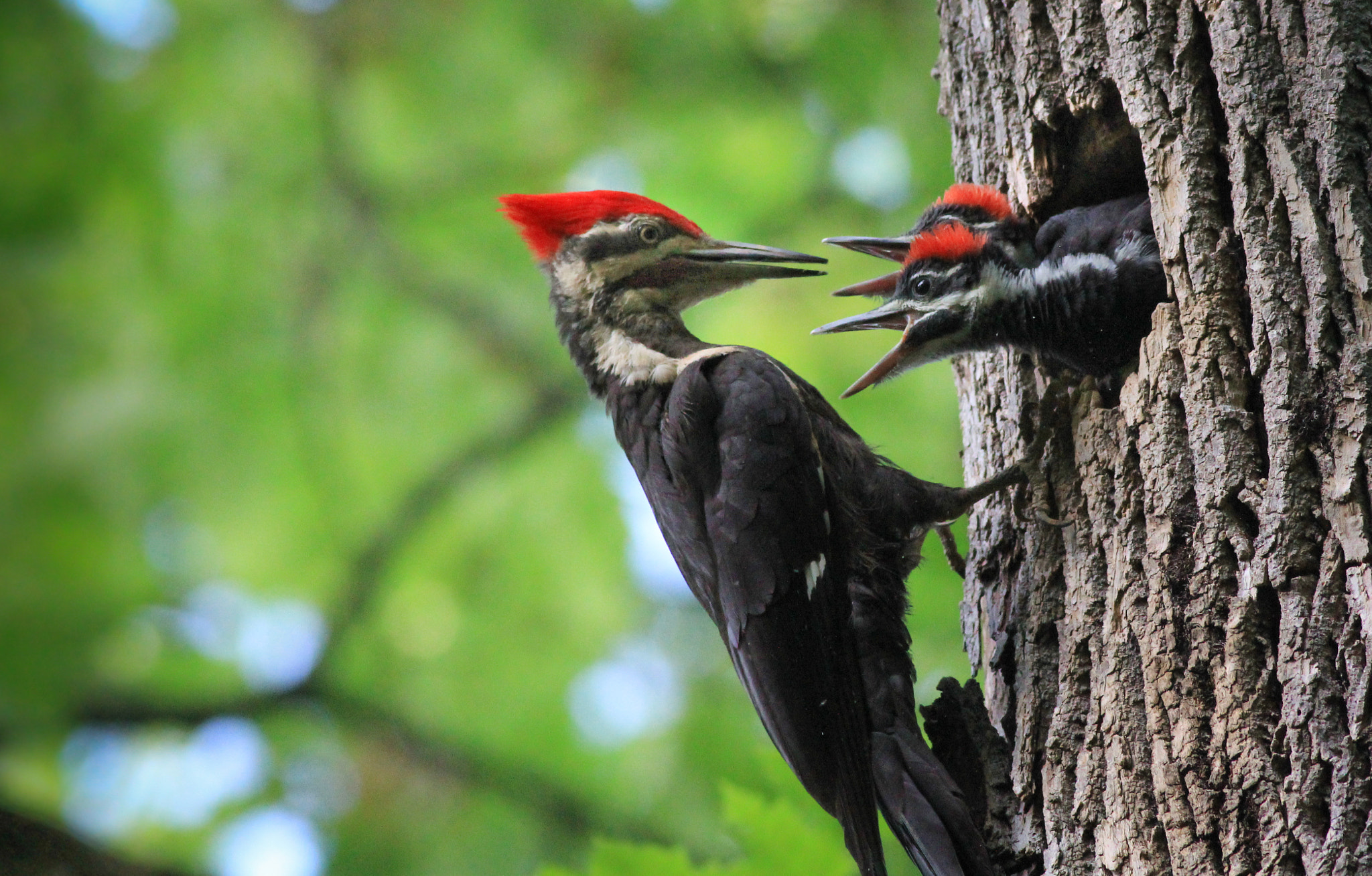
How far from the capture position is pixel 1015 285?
208cm

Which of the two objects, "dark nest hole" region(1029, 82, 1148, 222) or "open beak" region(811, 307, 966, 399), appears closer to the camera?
"dark nest hole" region(1029, 82, 1148, 222)

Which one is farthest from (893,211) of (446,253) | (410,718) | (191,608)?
(191,608)

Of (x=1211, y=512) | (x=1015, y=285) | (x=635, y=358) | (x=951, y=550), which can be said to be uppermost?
(x=635, y=358)

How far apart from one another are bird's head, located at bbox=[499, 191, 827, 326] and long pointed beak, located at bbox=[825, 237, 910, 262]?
0.33m

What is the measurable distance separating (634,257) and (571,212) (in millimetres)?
199

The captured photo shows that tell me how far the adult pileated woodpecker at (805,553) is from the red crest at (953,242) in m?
0.38

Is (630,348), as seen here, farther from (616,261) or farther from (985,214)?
(985,214)

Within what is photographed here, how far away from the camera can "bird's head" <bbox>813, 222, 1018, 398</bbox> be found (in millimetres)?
2133

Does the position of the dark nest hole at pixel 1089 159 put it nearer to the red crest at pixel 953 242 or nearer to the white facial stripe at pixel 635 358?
the red crest at pixel 953 242

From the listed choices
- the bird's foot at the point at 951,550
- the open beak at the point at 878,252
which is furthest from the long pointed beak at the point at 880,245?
the bird's foot at the point at 951,550

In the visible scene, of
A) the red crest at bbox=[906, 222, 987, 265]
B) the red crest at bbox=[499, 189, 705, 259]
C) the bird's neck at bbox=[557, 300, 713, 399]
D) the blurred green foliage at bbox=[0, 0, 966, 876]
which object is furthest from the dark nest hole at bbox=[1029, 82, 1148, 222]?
the blurred green foliage at bbox=[0, 0, 966, 876]

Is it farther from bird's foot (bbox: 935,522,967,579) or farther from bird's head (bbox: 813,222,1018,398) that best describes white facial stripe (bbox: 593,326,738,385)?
bird's foot (bbox: 935,522,967,579)

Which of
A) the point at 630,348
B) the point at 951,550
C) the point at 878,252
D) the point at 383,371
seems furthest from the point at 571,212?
the point at 383,371

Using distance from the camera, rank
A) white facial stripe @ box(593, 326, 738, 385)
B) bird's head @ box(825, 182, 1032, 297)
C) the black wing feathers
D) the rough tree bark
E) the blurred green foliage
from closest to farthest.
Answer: the rough tree bark → the black wing feathers → bird's head @ box(825, 182, 1032, 297) → white facial stripe @ box(593, 326, 738, 385) → the blurred green foliage
